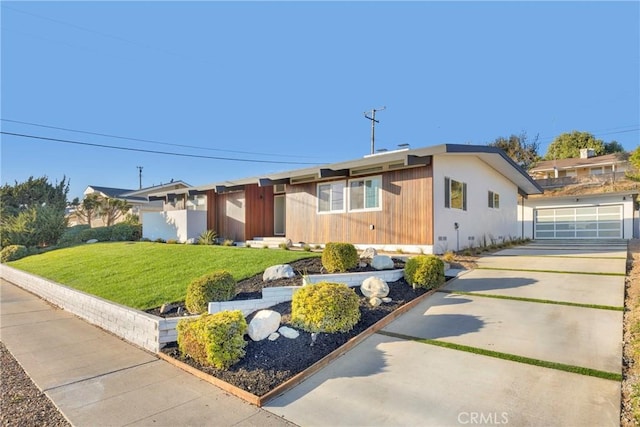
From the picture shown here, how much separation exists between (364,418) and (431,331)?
2.17 meters

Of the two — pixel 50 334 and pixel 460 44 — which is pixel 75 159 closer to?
pixel 50 334

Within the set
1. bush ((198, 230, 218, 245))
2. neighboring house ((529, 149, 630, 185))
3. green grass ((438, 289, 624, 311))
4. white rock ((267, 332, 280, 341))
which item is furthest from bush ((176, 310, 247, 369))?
neighboring house ((529, 149, 630, 185))

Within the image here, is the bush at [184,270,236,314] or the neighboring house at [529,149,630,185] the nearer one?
the bush at [184,270,236,314]

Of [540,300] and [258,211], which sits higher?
[258,211]

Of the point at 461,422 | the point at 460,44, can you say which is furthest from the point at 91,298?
the point at 460,44

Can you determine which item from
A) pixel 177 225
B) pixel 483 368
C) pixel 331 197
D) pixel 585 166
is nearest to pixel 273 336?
pixel 483 368

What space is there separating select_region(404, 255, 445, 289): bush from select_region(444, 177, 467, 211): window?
442cm

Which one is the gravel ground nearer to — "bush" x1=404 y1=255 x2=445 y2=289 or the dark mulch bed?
the dark mulch bed

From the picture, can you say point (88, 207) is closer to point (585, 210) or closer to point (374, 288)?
point (374, 288)

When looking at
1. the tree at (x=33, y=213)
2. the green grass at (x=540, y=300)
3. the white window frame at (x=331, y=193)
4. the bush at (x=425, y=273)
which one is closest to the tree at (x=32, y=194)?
the tree at (x=33, y=213)

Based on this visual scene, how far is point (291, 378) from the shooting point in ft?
12.0

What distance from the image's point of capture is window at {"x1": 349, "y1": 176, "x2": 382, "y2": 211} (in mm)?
11258

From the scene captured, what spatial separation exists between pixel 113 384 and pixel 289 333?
2.04 metres

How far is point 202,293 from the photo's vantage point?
17.4 feet
